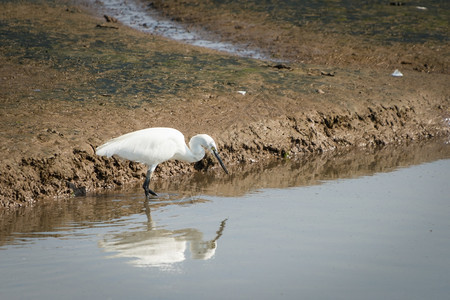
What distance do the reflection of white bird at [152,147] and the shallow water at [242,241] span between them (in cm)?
44

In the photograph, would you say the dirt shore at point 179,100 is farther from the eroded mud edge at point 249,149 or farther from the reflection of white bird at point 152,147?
the reflection of white bird at point 152,147

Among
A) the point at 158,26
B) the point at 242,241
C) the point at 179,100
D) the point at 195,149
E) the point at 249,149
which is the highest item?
the point at 158,26

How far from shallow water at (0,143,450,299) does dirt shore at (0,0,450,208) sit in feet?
2.17

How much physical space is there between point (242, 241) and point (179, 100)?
445 centimetres

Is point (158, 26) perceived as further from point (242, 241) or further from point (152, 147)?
point (242, 241)

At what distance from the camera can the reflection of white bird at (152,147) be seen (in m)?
7.20

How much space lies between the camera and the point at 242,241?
222 inches

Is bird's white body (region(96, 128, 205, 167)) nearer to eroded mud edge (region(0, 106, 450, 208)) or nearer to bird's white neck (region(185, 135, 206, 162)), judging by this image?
bird's white neck (region(185, 135, 206, 162))

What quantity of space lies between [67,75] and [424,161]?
587 centimetres

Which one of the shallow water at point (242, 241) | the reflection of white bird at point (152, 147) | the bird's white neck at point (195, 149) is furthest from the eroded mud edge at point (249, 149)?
the bird's white neck at point (195, 149)

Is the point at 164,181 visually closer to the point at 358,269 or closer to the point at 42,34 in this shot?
the point at 358,269

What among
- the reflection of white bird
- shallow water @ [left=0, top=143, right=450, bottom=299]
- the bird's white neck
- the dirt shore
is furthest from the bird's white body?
the dirt shore

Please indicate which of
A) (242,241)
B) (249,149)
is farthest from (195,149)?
(242,241)

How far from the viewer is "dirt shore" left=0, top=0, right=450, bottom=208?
766cm
